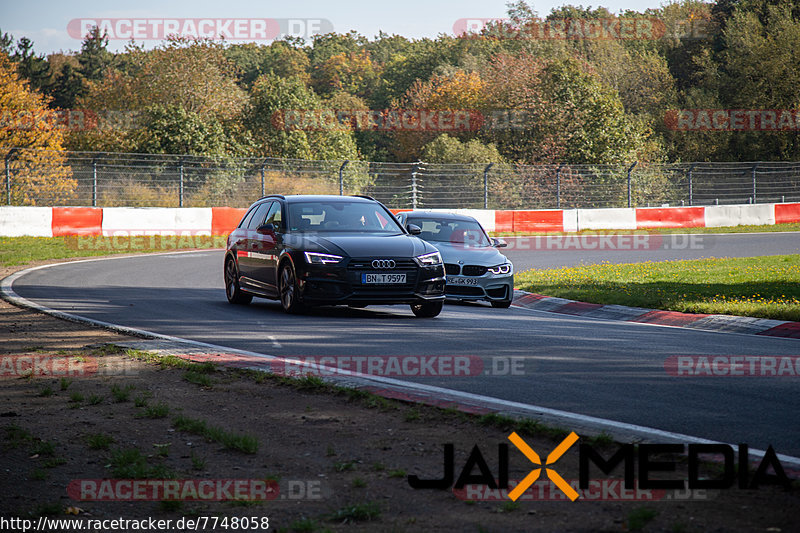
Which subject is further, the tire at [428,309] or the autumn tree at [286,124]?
the autumn tree at [286,124]

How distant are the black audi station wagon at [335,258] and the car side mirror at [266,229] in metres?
0.01

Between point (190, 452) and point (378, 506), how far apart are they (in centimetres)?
159

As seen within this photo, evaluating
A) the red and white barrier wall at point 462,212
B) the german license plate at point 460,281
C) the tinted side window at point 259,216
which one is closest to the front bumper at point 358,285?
the tinted side window at point 259,216

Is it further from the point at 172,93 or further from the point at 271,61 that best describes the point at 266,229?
the point at 271,61

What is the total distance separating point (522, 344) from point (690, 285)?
748cm

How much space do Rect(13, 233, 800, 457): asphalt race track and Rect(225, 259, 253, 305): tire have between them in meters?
0.22

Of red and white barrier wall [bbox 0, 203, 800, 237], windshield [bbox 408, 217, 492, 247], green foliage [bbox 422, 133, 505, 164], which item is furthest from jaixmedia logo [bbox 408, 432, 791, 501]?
green foliage [bbox 422, 133, 505, 164]

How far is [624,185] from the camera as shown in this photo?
118 feet

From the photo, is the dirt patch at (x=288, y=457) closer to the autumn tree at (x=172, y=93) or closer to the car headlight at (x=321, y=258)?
the car headlight at (x=321, y=258)

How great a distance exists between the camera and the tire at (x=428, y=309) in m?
12.1

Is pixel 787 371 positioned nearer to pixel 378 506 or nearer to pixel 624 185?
pixel 378 506

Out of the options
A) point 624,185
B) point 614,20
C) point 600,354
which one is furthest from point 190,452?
point 614,20

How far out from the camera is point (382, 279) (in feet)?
38.0

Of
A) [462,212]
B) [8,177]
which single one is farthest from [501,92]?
[8,177]
